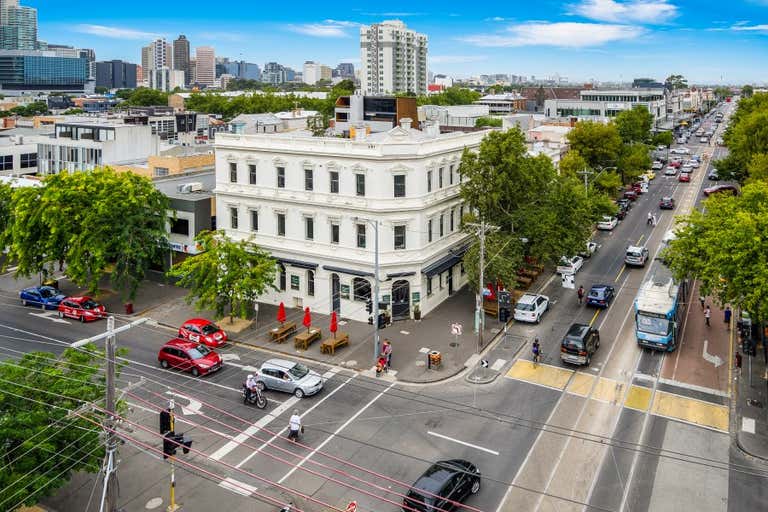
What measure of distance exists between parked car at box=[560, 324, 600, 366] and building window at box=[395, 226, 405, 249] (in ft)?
40.6

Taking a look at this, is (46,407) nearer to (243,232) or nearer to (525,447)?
(525,447)

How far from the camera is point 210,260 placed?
→ 39.8 meters

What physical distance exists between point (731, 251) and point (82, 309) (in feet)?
128

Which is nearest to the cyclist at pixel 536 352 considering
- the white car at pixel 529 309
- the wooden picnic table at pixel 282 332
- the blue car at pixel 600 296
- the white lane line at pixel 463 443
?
the white car at pixel 529 309

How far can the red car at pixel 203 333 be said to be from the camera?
38250 mm

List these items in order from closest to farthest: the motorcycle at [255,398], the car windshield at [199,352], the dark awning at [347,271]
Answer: the motorcycle at [255,398] < the car windshield at [199,352] < the dark awning at [347,271]

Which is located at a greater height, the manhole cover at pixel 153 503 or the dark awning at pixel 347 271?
the dark awning at pixel 347 271

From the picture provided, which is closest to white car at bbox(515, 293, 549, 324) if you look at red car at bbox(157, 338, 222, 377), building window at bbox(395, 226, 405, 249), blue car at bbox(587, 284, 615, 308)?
blue car at bbox(587, 284, 615, 308)

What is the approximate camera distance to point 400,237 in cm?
4272

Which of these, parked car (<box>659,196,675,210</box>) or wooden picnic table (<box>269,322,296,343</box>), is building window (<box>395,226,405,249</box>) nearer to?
wooden picnic table (<box>269,322,296,343</box>)

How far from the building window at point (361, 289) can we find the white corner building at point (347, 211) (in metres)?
0.07

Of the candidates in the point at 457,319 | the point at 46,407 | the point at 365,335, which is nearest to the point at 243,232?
the point at 365,335

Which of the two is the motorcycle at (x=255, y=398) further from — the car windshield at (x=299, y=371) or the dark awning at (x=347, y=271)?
the dark awning at (x=347, y=271)

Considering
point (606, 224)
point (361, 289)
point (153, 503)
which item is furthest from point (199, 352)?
point (606, 224)
